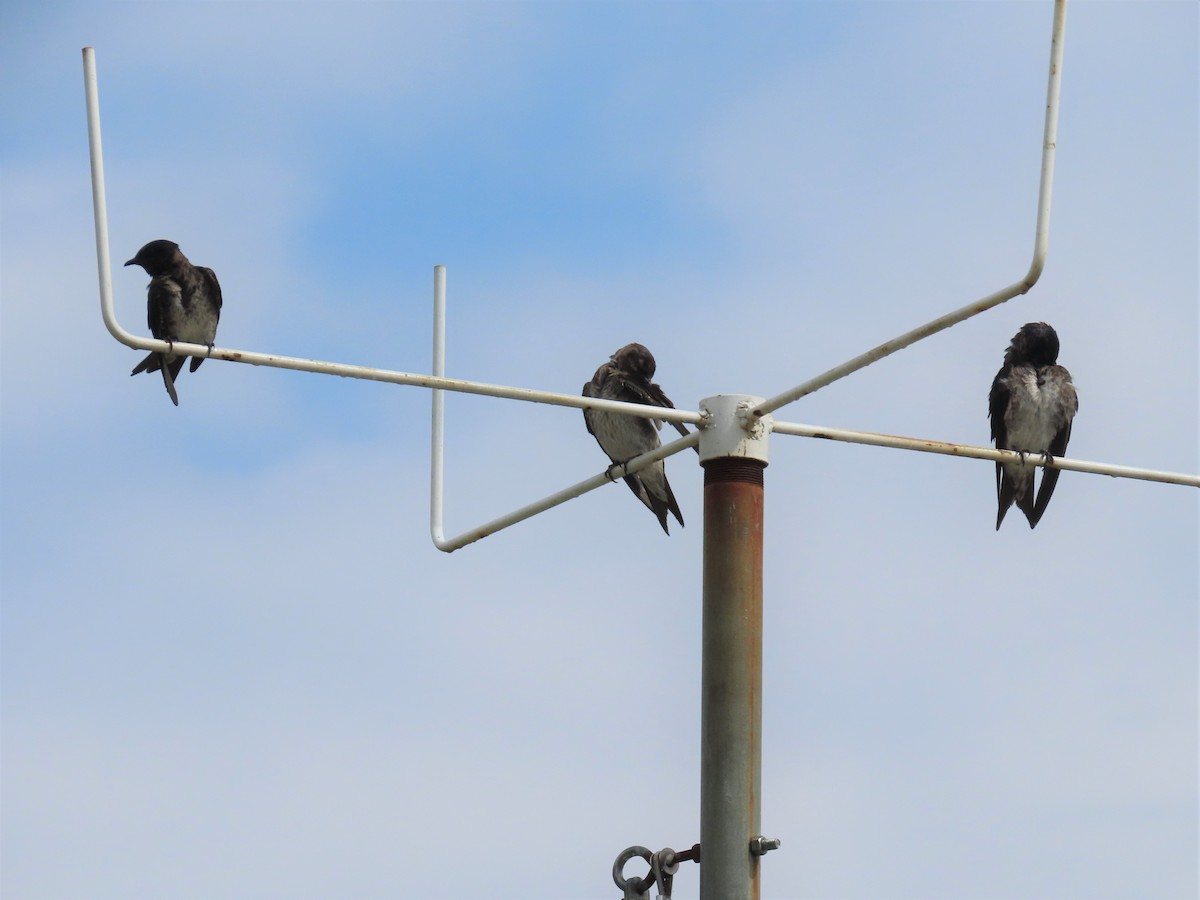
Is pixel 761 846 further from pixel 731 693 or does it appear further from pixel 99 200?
pixel 99 200

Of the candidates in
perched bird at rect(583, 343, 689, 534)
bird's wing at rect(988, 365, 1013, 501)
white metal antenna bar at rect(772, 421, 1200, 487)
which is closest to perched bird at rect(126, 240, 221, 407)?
perched bird at rect(583, 343, 689, 534)

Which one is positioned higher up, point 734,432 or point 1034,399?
point 1034,399

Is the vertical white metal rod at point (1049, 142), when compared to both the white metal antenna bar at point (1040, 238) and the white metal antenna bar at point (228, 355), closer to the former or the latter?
the white metal antenna bar at point (1040, 238)

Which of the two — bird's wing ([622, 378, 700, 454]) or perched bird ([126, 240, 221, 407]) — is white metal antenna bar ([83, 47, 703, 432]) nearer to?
bird's wing ([622, 378, 700, 454])

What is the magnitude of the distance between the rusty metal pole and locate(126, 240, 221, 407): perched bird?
5.71 m

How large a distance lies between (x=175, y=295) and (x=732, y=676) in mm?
6154

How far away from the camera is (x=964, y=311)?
14.0 feet

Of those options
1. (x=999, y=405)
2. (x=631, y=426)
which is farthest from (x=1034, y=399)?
(x=631, y=426)

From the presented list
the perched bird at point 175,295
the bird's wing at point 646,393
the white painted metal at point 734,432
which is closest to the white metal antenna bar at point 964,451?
the white painted metal at point 734,432

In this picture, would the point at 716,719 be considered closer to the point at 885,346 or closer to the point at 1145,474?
the point at 885,346

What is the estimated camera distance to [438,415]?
21.0ft

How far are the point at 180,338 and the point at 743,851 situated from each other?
6336mm

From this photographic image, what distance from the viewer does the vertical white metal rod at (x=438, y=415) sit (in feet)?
20.2

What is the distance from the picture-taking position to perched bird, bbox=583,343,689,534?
8789 mm
